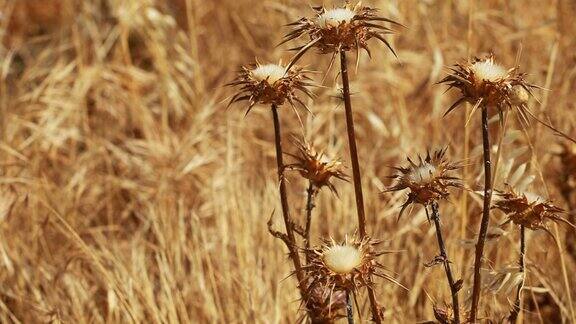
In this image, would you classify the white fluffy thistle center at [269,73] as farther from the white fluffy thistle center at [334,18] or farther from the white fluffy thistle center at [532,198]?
the white fluffy thistle center at [532,198]

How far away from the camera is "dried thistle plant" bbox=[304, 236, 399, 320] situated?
1187mm

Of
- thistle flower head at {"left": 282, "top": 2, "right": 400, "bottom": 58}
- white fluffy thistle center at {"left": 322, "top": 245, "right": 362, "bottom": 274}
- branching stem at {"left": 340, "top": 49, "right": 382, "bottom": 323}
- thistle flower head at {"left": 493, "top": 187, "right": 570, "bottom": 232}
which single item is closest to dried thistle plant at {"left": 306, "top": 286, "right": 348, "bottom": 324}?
branching stem at {"left": 340, "top": 49, "right": 382, "bottom": 323}

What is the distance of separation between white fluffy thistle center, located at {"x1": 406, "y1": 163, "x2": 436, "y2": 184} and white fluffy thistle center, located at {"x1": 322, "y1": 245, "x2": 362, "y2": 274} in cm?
13

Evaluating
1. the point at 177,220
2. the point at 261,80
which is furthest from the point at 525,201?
the point at 177,220

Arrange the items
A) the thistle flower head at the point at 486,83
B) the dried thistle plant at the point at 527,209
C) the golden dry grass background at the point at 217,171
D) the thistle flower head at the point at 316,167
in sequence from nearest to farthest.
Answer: the thistle flower head at the point at 486,83 → the dried thistle plant at the point at 527,209 → the thistle flower head at the point at 316,167 → the golden dry grass background at the point at 217,171

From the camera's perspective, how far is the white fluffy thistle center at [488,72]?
1.16 m

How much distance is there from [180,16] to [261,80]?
3342 millimetres

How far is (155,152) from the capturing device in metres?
2.93

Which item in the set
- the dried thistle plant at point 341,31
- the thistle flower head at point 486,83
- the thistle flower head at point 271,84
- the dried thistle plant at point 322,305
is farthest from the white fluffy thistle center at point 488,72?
the dried thistle plant at point 322,305

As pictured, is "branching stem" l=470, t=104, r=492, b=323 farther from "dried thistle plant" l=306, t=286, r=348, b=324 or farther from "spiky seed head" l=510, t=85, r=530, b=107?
"dried thistle plant" l=306, t=286, r=348, b=324

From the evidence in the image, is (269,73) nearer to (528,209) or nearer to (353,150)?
(353,150)

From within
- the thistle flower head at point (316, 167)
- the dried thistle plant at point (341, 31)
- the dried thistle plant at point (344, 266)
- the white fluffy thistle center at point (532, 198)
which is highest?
the dried thistle plant at point (341, 31)

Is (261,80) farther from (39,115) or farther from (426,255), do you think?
(39,115)

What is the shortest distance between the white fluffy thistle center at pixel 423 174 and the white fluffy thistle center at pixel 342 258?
13 centimetres
